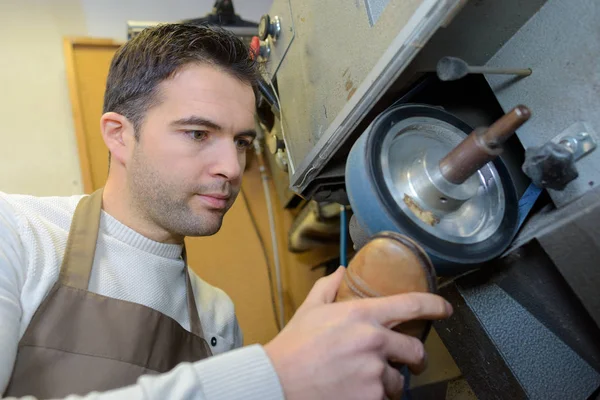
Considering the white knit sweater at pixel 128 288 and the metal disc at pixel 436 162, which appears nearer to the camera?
the white knit sweater at pixel 128 288

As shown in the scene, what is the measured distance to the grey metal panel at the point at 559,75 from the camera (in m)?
0.53

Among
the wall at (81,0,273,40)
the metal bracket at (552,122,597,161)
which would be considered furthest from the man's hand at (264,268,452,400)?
the wall at (81,0,273,40)

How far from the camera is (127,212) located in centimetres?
103

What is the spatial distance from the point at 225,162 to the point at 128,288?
336 millimetres

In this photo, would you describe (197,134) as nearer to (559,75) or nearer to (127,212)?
(127,212)

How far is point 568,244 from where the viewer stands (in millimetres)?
518

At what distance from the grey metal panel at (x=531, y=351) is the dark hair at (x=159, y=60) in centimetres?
77

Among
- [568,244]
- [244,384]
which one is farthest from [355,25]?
[244,384]

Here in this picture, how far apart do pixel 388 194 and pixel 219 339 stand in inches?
28.6

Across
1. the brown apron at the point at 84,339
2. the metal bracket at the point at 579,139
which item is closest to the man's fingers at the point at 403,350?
the metal bracket at the point at 579,139

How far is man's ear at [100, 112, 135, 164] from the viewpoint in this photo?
3.44ft

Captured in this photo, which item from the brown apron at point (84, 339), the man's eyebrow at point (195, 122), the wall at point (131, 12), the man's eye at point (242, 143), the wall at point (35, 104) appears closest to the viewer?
the brown apron at point (84, 339)

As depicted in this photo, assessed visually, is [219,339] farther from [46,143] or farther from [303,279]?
[46,143]

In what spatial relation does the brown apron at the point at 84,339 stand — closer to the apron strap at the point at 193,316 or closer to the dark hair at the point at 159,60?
the apron strap at the point at 193,316
